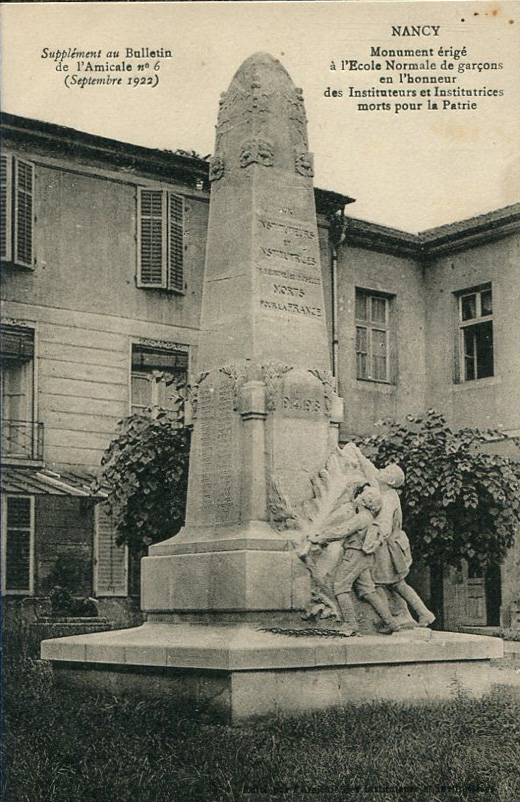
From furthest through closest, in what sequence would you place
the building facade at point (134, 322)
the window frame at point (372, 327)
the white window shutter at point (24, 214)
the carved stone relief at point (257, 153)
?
the window frame at point (372, 327) → the building facade at point (134, 322) → the white window shutter at point (24, 214) → the carved stone relief at point (257, 153)

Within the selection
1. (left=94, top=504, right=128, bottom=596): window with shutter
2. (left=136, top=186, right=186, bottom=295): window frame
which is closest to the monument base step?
(left=94, top=504, right=128, bottom=596): window with shutter

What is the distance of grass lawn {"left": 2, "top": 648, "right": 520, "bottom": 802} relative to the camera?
252 inches

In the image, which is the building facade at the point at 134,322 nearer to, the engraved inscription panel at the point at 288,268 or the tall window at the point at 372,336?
the tall window at the point at 372,336

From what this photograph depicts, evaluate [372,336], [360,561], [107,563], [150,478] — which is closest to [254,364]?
[360,561]

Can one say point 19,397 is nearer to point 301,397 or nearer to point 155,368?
point 155,368

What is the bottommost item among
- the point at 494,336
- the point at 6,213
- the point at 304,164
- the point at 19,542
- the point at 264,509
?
the point at 19,542

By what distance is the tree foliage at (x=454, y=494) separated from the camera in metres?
14.0

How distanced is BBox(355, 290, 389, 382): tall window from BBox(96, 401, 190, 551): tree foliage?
6723 mm

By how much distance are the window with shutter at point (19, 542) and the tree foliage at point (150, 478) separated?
8.37 ft

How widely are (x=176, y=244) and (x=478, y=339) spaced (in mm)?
5180

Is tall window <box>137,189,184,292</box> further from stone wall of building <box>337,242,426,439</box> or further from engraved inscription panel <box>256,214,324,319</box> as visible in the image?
engraved inscription panel <box>256,214,324,319</box>

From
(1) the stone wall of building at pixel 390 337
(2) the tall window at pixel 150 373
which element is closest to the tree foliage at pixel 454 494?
(2) the tall window at pixel 150 373

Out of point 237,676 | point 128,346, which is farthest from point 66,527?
point 237,676

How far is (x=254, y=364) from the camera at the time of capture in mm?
9203
